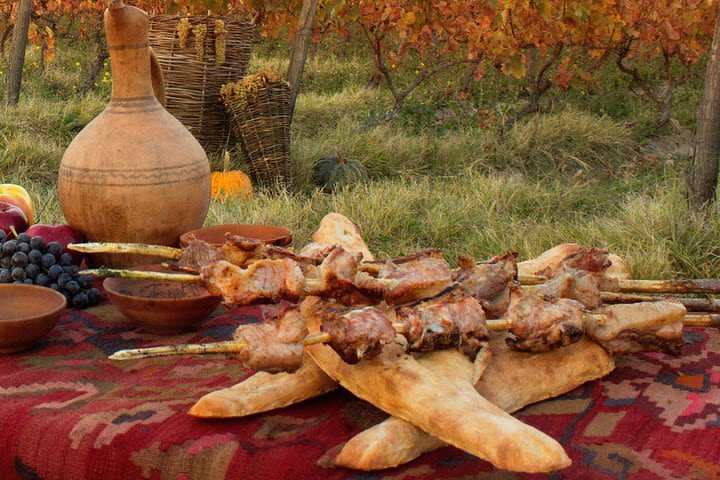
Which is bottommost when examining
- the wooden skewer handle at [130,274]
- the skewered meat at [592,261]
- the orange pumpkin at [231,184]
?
the orange pumpkin at [231,184]

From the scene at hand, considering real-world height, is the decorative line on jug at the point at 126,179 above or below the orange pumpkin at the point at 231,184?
above

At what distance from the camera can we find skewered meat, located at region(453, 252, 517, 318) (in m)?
1.51

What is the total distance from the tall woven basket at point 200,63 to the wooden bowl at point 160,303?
370 centimetres

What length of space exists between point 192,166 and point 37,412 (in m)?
0.98

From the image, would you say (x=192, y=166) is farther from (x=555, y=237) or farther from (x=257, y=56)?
(x=257, y=56)

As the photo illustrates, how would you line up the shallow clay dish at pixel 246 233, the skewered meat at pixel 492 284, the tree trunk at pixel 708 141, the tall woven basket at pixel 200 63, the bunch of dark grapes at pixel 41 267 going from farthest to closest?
the tall woven basket at pixel 200 63 → the tree trunk at pixel 708 141 → the shallow clay dish at pixel 246 233 → the bunch of dark grapes at pixel 41 267 → the skewered meat at pixel 492 284

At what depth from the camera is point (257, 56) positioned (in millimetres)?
11125

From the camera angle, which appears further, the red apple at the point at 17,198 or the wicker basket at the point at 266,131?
the wicker basket at the point at 266,131

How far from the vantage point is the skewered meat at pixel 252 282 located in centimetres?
133

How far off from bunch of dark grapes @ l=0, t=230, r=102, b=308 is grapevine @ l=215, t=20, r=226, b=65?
3575mm

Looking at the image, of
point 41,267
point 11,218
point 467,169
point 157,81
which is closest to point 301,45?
point 467,169

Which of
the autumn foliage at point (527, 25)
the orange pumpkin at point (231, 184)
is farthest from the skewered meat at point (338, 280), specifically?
the autumn foliage at point (527, 25)

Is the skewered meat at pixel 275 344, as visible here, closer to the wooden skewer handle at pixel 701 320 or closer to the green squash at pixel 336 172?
the wooden skewer handle at pixel 701 320

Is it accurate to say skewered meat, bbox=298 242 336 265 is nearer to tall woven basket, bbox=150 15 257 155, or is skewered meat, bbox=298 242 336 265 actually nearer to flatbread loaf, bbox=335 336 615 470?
flatbread loaf, bbox=335 336 615 470
